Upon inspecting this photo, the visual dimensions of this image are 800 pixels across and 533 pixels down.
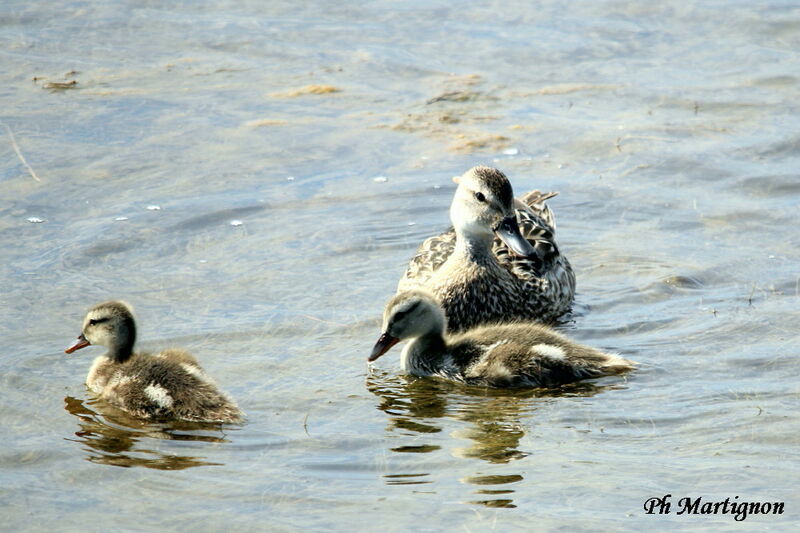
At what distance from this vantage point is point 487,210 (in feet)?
24.0

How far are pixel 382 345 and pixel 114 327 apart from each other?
133 centimetres

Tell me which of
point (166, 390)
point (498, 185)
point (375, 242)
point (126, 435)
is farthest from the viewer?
point (375, 242)

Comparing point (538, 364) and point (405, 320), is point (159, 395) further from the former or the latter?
point (538, 364)

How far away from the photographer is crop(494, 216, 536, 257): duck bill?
7.29 metres

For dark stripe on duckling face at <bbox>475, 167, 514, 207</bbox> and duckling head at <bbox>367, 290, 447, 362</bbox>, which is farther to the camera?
dark stripe on duckling face at <bbox>475, 167, 514, 207</bbox>

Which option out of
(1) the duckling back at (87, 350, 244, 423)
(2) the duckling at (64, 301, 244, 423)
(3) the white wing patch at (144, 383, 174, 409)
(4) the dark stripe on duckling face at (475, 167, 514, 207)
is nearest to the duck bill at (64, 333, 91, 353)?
Answer: (2) the duckling at (64, 301, 244, 423)

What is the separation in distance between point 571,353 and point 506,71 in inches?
209

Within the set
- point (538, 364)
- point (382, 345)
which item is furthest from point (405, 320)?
point (538, 364)

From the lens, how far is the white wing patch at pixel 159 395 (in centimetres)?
596

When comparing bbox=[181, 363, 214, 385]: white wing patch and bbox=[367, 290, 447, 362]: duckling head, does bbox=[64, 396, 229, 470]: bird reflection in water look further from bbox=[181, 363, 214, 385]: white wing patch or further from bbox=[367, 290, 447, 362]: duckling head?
bbox=[367, 290, 447, 362]: duckling head

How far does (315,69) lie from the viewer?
11250mm

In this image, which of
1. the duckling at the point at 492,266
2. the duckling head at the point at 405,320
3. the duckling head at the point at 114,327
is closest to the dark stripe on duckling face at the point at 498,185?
the duckling at the point at 492,266

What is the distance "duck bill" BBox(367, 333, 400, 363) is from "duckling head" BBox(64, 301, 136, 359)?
1.18m

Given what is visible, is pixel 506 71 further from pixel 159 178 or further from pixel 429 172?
pixel 159 178
